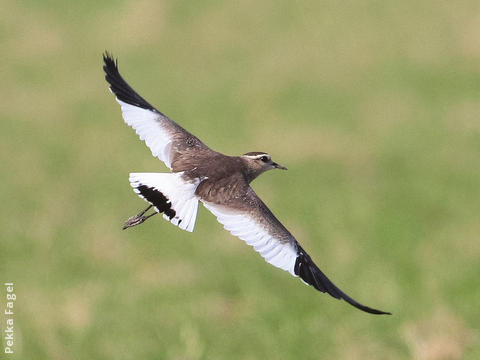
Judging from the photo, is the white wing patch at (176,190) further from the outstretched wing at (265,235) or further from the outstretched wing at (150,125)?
the outstretched wing at (150,125)

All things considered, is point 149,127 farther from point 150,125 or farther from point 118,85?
point 118,85

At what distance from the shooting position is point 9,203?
20609 mm

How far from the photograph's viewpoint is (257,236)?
20.8ft

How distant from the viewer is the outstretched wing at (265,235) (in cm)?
611

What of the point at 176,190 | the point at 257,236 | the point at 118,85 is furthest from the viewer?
the point at 118,85

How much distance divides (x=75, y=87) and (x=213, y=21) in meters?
6.44

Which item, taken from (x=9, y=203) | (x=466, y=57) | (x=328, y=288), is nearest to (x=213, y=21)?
(x=466, y=57)

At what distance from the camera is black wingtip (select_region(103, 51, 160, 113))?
23.9ft

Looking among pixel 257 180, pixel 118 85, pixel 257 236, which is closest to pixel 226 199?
pixel 257 236

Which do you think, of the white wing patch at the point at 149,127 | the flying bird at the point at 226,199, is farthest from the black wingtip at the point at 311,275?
the white wing patch at the point at 149,127

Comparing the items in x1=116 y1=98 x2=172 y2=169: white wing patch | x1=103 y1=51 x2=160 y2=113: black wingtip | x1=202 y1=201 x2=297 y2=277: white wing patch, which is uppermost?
x1=103 y1=51 x2=160 y2=113: black wingtip

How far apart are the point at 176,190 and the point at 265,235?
0.79 metres
